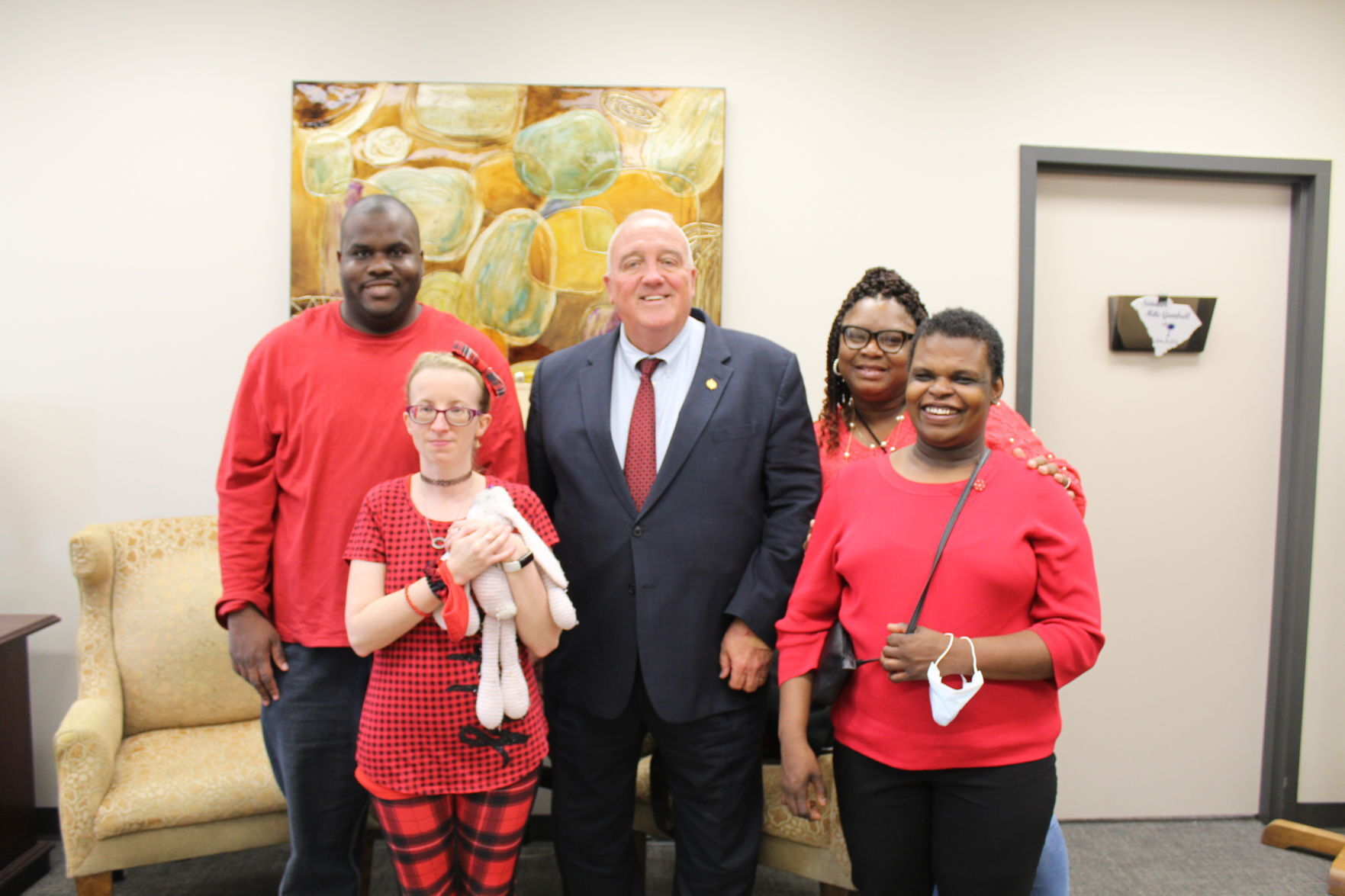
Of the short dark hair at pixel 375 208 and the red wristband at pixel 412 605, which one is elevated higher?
the short dark hair at pixel 375 208

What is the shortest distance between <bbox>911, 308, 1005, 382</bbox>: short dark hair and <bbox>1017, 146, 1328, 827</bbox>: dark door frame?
57.8 inches

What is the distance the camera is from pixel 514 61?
105 inches

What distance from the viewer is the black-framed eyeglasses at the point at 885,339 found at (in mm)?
1850

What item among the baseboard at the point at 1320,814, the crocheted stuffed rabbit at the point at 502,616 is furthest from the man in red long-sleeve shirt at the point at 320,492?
the baseboard at the point at 1320,814

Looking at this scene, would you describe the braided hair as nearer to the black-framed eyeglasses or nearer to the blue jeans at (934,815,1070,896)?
the black-framed eyeglasses

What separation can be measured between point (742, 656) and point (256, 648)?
1012 mm

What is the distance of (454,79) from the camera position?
8.71ft

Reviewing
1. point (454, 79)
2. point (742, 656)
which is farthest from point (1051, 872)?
point (454, 79)

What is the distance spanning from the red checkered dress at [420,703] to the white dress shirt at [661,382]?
1.49ft

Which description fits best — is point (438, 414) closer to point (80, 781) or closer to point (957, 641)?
point (957, 641)

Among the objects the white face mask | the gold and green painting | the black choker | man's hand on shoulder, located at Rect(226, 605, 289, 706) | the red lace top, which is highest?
the gold and green painting

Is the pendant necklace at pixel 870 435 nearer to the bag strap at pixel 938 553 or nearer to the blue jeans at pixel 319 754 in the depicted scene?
the bag strap at pixel 938 553

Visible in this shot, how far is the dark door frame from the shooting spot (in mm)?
2773

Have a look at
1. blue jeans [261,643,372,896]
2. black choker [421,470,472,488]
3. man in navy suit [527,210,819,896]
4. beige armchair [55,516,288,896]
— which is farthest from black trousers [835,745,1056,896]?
beige armchair [55,516,288,896]
